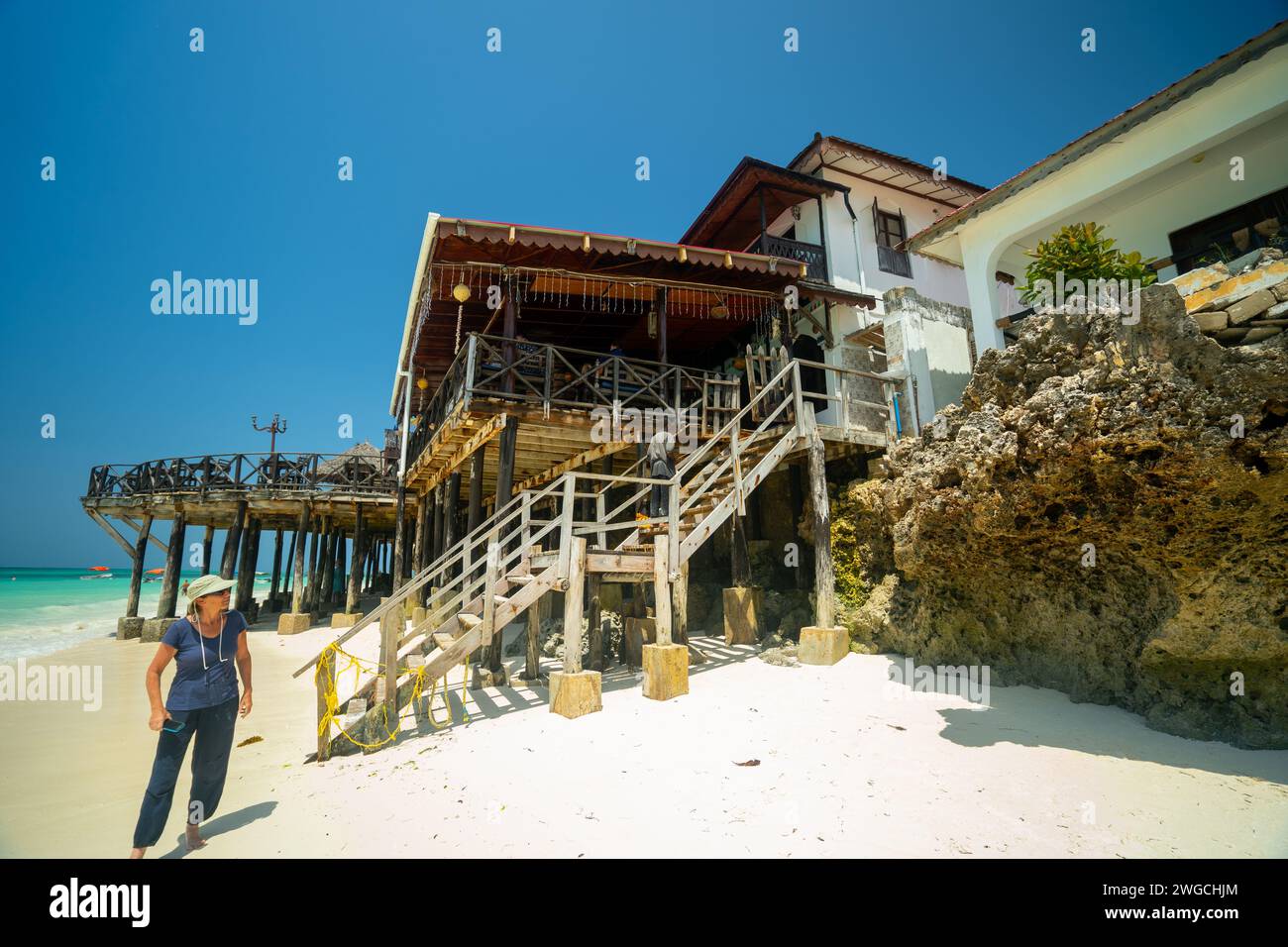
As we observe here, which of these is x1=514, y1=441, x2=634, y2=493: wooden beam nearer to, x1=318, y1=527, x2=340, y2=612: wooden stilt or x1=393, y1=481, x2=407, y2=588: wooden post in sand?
x1=393, y1=481, x2=407, y2=588: wooden post in sand

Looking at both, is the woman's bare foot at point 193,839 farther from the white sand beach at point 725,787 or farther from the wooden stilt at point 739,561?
the wooden stilt at point 739,561

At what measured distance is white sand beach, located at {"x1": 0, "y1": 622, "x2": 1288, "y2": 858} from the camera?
327cm

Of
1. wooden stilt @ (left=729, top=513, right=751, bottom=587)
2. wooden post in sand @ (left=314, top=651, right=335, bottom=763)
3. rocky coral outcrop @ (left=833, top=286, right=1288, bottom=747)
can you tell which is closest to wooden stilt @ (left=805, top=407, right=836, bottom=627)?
rocky coral outcrop @ (left=833, top=286, right=1288, bottom=747)

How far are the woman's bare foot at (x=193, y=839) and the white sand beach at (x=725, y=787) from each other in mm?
89

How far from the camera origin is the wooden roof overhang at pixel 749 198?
1330cm

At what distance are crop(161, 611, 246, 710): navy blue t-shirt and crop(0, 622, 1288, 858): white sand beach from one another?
3.22ft

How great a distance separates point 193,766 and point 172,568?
2027cm

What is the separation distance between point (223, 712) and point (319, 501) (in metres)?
18.8

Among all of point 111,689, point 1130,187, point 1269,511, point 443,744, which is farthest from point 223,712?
point 1130,187

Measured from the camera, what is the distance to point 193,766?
367 centimetres

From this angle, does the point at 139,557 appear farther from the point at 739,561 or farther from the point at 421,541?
the point at 739,561

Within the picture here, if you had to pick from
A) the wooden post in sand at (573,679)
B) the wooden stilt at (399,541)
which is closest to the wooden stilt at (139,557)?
the wooden stilt at (399,541)

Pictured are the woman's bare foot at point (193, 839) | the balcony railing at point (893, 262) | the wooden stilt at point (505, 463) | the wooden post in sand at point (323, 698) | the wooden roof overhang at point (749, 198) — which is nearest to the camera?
the woman's bare foot at point (193, 839)
